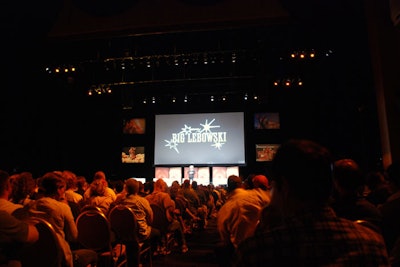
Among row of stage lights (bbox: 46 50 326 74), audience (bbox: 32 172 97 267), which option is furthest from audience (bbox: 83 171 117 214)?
row of stage lights (bbox: 46 50 326 74)

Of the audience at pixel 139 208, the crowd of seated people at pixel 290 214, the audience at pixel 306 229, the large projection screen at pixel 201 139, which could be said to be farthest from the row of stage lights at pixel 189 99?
the audience at pixel 306 229

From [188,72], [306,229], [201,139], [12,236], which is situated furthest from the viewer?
[201,139]

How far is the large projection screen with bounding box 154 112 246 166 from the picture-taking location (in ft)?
50.7

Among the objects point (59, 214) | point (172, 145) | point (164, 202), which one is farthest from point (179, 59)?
point (59, 214)

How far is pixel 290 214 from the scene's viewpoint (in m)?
1.07

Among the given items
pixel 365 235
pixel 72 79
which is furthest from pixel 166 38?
pixel 365 235

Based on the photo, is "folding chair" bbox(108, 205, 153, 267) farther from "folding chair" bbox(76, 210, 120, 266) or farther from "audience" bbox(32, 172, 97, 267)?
"audience" bbox(32, 172, 97, 267)

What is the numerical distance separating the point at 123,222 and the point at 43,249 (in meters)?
1.63

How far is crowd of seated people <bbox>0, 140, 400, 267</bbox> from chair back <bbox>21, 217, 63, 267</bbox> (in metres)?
0.11

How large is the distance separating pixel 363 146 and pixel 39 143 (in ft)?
41.8

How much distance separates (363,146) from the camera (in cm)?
1367

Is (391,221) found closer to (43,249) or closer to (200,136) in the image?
(43,249)

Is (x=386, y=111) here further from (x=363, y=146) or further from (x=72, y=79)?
(x=72, y=79)

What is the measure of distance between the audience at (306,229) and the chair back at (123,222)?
3.11 metres
